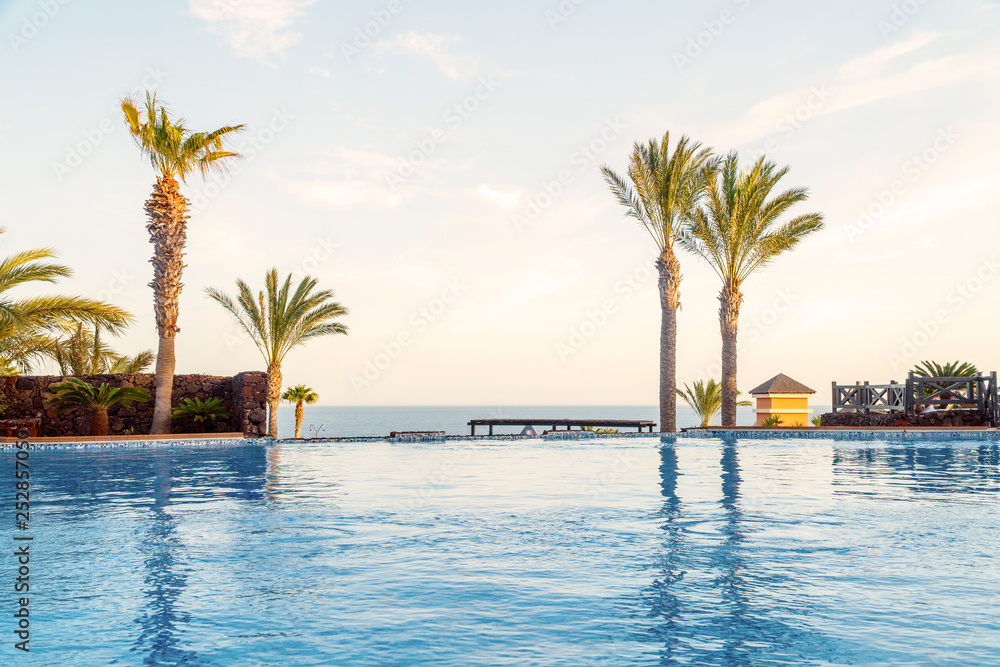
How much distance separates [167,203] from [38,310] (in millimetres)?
4229

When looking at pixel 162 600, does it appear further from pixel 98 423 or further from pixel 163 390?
pixel 98 423

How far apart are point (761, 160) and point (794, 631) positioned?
70.8 feet

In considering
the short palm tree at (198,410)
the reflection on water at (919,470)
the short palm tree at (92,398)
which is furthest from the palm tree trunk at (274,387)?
the reflection on water at (919,470)

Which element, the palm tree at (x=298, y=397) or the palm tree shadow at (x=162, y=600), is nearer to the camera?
the palm tree shadow at (x=162, y=600)

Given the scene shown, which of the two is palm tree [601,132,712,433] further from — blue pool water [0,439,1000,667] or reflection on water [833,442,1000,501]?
blue pool water [0,439,1000,667]

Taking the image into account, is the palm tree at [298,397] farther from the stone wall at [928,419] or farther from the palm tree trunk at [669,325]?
the stone wall at [928,419]

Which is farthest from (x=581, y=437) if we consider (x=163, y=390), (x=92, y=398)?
(x=92, y=398)

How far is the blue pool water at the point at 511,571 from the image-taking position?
13.3 ft

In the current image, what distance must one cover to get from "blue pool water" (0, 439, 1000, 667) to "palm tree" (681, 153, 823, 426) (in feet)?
41.5

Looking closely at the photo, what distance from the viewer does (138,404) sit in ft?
64.7

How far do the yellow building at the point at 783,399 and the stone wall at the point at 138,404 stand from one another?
1805 centimetres

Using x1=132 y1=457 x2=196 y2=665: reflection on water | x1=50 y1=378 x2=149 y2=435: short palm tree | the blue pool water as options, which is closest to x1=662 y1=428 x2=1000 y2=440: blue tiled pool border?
the blue pool water

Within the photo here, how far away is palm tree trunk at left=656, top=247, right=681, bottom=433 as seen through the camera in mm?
23391

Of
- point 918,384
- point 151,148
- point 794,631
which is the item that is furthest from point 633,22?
point 794,631
